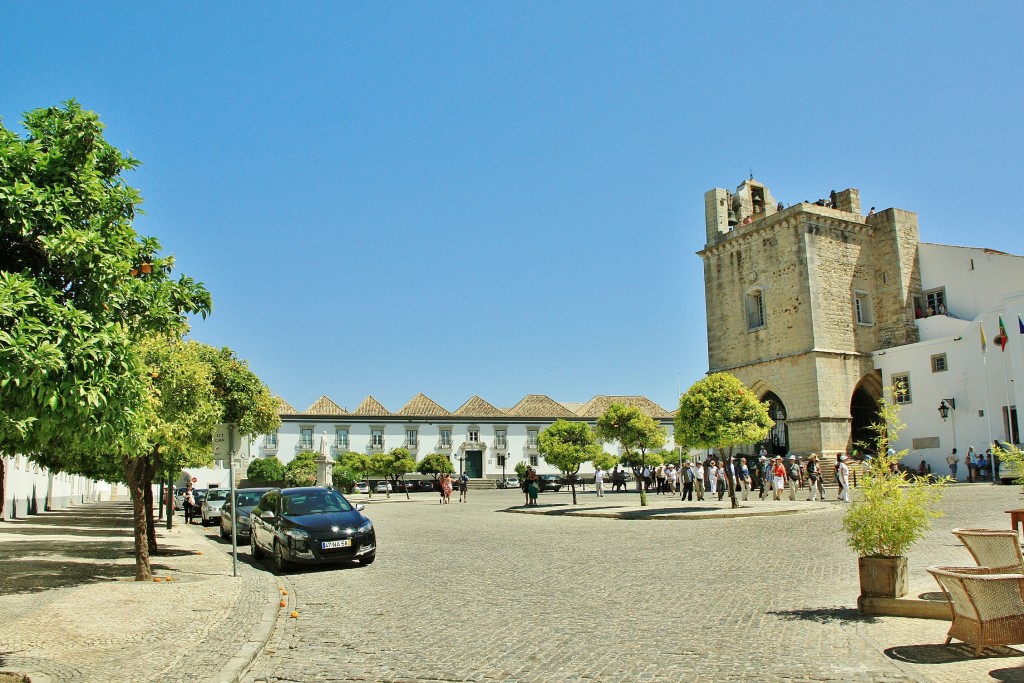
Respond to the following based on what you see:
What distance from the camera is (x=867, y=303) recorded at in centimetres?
4169

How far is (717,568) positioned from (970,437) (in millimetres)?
28340

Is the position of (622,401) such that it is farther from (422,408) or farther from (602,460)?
(602,460)

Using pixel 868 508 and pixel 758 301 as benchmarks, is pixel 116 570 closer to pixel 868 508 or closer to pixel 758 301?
pixel 868 508

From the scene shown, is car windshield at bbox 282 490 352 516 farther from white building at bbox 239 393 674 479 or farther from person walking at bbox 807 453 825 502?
white building at bbox 239 393 674 479

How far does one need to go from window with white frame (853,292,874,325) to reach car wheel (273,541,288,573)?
3483 cm

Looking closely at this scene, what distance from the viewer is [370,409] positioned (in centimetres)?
7562

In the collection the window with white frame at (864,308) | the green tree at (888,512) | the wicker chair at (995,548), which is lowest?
the wicker chair at (995,548)

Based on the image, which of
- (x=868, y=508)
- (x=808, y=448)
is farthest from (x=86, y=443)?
(x=808, y=448)

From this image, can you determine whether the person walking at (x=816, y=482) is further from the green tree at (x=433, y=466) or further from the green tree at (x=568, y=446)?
the green tree at (x=433, y=466)

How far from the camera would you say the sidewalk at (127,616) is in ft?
23.3

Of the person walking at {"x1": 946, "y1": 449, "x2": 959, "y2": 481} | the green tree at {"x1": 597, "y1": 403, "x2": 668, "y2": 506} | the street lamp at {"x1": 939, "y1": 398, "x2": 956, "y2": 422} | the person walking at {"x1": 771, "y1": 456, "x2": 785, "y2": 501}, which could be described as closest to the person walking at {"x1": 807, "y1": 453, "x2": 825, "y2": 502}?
the person walking at {"x1": 771, "y1": 456, "x2": 785, "y2": 501}

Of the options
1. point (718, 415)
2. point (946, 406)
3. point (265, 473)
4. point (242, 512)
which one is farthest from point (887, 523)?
point (265, 473)

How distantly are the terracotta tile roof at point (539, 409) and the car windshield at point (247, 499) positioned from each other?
55.2 m

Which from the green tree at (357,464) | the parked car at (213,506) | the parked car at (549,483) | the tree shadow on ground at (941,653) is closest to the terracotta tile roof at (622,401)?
the parked car at (549,483)
